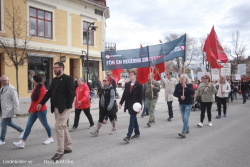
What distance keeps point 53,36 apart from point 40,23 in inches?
53.7

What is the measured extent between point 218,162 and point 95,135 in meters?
3.43

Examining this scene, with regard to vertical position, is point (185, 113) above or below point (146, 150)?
above

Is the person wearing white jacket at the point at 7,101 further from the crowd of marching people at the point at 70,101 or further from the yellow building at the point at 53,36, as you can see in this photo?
the yellow building at the point at 53,36

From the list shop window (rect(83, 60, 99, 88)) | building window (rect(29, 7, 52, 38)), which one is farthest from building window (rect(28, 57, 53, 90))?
shop window (rect(83, 60, 99, 88))

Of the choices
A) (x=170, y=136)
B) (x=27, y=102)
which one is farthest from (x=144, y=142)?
(x=27, y=102)

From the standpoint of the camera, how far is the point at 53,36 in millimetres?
16969

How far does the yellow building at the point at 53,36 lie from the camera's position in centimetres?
1488

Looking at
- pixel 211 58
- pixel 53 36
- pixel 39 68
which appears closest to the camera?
pixel 211 58

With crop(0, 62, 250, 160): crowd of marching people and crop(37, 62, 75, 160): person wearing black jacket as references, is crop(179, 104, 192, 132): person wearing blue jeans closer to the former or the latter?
crop(0, 62, 250, 160): crowd of marching people

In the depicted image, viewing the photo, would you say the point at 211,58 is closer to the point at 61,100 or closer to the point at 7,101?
the point at 61,100

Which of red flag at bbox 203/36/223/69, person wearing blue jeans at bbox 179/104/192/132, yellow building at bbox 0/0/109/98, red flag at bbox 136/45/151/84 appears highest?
yellow building at bbox 0/0/109/98

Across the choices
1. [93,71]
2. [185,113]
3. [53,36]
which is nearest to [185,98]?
[185,113]

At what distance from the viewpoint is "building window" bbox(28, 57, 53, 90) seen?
1579 centimetres

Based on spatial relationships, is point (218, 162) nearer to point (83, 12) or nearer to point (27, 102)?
point (27, 102)
